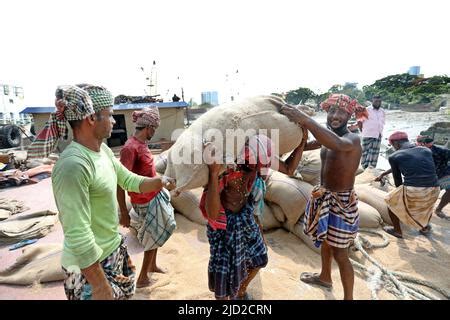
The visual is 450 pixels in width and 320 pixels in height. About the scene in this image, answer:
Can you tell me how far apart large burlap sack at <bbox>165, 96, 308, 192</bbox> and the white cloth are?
485cm

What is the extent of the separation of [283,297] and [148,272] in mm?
1314

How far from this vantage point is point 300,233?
3.26m

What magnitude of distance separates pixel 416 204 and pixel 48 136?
4.09 metres

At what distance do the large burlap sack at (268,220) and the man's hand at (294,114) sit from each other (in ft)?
5.95

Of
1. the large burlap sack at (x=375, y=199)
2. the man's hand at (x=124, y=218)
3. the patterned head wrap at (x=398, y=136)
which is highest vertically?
the patterned head wrap at (x=398, y=136)

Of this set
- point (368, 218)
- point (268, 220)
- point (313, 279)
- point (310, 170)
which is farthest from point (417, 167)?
point (313, 279)

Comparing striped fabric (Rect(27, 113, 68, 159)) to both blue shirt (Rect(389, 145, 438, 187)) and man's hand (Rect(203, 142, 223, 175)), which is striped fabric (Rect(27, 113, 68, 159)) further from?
blue shirt (Rect(389, 145, 438, 187))

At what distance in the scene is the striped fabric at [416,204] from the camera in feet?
11.4

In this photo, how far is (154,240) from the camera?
7.84 feet

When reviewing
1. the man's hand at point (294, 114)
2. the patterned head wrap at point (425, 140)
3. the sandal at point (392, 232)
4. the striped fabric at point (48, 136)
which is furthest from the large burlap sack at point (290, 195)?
the striped fabric at point (48, 136)

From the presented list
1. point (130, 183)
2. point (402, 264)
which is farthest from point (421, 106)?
point (130, 183)

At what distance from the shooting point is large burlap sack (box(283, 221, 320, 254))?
310 cm

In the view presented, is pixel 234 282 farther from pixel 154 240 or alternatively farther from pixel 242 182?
pixel 154 240

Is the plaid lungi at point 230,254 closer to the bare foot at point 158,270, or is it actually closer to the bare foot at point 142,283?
the bare foot at point 142,283
